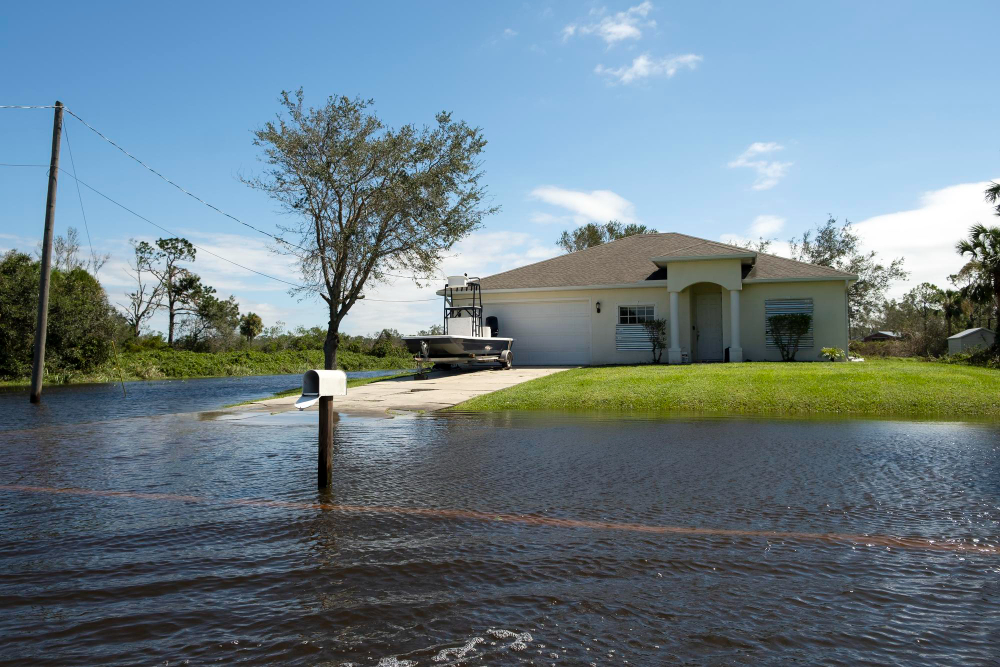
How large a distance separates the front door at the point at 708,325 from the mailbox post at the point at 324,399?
58.7 feet

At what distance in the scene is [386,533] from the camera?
4348mm

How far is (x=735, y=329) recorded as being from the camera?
19969mm

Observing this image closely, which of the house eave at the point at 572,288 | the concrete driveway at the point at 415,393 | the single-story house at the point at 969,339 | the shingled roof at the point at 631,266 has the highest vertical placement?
the shingled roof at the point at 631,266

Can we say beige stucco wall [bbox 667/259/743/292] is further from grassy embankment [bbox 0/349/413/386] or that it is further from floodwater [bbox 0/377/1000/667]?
grassy embankment [bbox 0/349/413/386]

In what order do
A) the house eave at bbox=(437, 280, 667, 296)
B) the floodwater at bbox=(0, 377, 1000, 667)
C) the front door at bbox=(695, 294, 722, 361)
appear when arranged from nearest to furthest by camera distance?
the floodwater at bbox=(0, 377, 1000, 667) < the house eave at bbox=(437, 280, 667, 296) < the front door at bbox=(695, 294, 722, 361)

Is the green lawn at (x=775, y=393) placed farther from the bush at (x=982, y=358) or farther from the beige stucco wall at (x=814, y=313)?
the bush at (x=982, y=358)

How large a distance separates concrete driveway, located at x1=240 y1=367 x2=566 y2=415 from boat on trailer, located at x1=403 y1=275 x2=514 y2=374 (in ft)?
1.95

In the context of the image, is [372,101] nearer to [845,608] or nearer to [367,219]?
[367,219]

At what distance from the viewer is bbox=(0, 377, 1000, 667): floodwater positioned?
109 inches

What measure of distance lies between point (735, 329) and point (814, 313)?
2663mm

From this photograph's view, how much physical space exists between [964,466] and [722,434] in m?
2.77

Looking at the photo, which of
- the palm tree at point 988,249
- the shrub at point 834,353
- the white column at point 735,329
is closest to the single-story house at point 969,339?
the palm tree at point 988,249

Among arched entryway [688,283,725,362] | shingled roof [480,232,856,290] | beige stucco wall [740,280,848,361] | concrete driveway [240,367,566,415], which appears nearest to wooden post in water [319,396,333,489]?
concrete driveway [240,367,566,415]

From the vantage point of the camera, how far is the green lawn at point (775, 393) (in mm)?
11180
